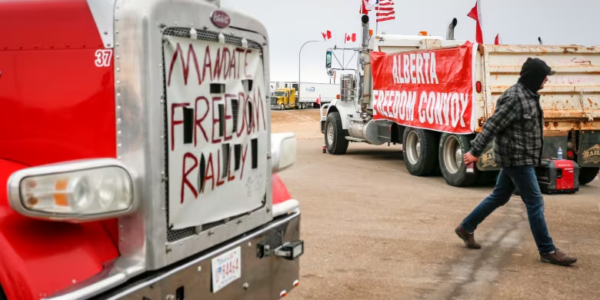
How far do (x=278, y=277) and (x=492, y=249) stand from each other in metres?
3.69

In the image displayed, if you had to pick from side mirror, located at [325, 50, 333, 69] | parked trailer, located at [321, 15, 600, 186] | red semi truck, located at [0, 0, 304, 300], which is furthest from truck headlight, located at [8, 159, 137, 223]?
side mirror, located at [325, 50, 333, 69]

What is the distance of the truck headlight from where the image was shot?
2.52 meters

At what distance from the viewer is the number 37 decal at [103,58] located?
300cm

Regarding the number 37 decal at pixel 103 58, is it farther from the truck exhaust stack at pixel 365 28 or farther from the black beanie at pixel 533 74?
the truck exhaust stack at pixel 365 28

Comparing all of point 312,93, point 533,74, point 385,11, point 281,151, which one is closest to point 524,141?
point 533,74

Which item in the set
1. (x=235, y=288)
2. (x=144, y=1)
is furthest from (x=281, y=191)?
(x=144, y=1)

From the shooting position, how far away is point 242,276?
364 cm

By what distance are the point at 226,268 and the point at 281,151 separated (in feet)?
3.30

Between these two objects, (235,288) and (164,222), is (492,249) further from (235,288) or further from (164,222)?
(164,222)

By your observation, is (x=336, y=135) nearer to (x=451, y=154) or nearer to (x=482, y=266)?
(x=451, y=154)

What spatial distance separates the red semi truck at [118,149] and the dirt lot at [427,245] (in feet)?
7.49

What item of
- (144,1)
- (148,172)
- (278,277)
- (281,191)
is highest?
(144,1)

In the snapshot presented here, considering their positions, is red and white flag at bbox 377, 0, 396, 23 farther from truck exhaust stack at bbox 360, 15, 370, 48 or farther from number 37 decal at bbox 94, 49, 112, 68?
number 37 decal at bbox 94, 49, 112, 68

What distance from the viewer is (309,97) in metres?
61.7
